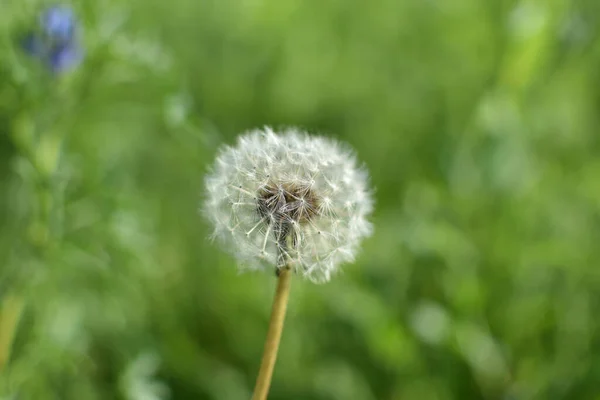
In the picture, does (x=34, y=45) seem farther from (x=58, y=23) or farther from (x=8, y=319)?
(x=8, y=319)

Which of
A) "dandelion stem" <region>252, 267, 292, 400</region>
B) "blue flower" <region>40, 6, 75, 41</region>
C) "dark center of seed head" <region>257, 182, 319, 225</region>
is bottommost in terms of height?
"dandelion stem" <region>252, 267, 292, 400</region>

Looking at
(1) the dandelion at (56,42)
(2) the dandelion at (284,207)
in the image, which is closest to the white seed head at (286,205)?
(2) the dandelion at (284,207)

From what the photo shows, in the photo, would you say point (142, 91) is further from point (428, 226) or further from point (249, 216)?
point (249, 216)

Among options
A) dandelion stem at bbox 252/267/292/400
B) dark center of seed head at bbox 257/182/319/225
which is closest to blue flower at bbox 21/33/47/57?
dark center of seed head at bbox 257/182/319/225

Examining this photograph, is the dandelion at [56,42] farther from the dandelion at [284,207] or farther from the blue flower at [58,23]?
the dandelion at [284,207]

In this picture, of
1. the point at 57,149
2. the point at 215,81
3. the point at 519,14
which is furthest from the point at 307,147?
the point at 215,81

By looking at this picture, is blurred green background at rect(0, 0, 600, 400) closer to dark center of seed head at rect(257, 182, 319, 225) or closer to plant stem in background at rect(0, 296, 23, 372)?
plant stem in background at rect(0, 296, 23, 372)
